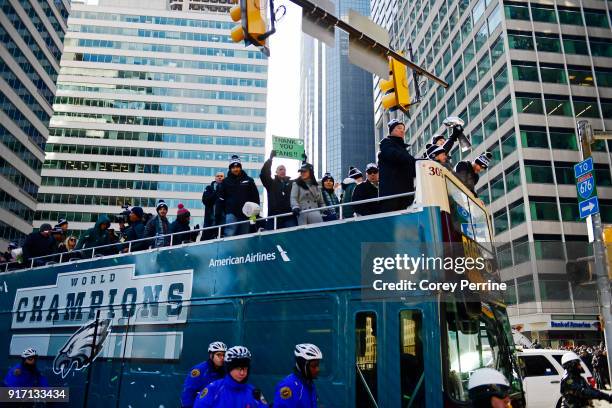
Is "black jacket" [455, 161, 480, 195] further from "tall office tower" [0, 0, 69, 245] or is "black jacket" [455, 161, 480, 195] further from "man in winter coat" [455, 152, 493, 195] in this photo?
"tall office tower" [0, 0, 69, 245]

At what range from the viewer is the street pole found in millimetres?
11105

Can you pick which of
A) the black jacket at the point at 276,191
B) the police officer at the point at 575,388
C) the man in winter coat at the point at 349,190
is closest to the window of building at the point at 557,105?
the man in winter coat at the point at 349,190

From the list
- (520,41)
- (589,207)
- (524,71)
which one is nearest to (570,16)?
(520,41)

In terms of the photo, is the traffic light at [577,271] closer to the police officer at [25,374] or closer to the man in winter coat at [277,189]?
the man in winter coat at [277,189]

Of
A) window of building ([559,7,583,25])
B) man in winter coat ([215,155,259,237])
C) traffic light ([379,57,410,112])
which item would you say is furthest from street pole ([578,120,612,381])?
window of building ([559,7,583,25])

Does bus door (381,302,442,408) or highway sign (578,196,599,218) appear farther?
highway sign (578,196,599,218)

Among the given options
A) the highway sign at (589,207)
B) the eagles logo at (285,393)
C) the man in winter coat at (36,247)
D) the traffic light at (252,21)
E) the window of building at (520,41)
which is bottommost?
the eagles logo at (285,393)

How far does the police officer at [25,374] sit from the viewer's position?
8.59 m

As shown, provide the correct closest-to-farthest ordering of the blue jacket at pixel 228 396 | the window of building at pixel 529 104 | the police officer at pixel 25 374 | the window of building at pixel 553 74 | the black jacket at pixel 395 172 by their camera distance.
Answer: the blue jacket at pixel 228 396
the black jacket at pixel 395 172
the police officer at pixel 25 374
the window of building at pixel 529 104
the window of building at pixel 553 74

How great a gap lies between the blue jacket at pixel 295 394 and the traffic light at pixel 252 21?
4.17m

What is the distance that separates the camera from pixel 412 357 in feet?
18.6

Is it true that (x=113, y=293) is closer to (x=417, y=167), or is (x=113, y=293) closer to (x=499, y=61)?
(x=417, y=167)

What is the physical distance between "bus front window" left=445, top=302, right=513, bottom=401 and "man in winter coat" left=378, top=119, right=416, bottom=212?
62.6 inches

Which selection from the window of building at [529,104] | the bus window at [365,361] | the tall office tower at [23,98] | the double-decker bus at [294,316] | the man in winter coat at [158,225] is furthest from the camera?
the tall office tower at [23,98]
